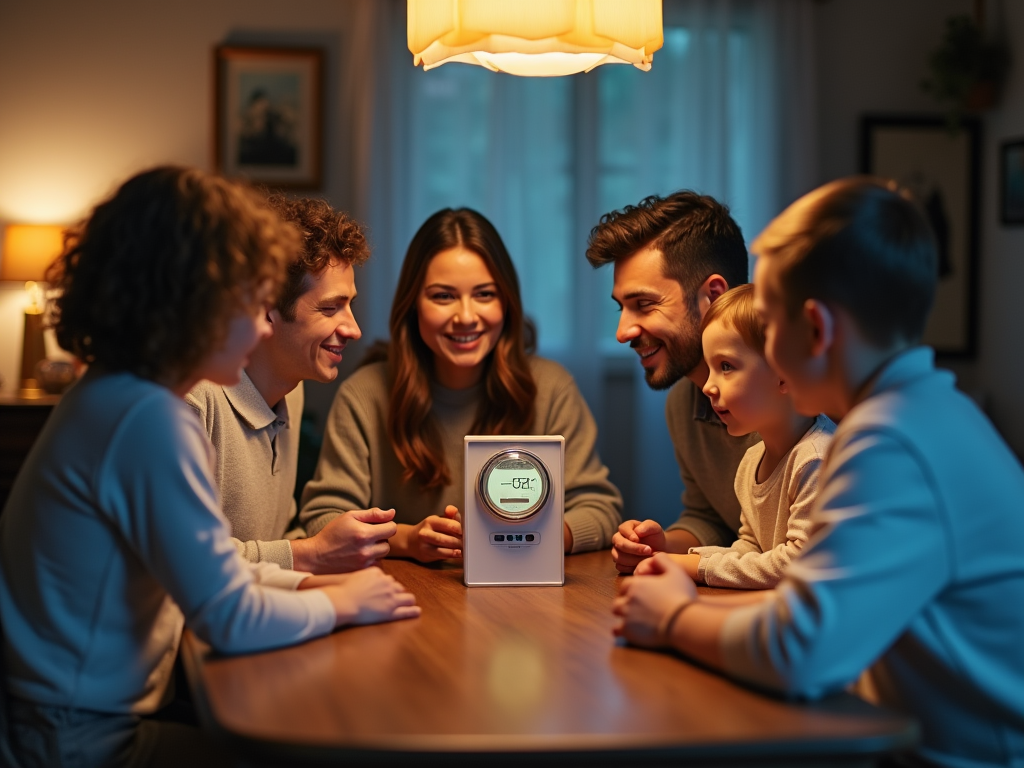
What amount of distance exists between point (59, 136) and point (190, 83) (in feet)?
2.04

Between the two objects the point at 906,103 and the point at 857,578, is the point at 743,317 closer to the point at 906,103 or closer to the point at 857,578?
the point at 857,578

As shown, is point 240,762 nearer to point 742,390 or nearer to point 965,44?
point 742,390

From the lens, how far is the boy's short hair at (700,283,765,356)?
5.53 ft

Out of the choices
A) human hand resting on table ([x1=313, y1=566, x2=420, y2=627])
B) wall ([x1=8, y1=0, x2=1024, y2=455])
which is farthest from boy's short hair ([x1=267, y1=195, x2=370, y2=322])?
wall ([x1=8, y1=0, x2=1024, y2=455])

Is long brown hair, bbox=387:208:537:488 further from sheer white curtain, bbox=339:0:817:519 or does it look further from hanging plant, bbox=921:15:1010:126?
hanging plant, bbox=921:15:1010:126

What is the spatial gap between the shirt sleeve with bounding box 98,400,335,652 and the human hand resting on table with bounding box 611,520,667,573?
0.75m

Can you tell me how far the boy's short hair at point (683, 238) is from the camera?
2207mm

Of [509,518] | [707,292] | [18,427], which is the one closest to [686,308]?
[707,292]

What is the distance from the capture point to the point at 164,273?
1285mm

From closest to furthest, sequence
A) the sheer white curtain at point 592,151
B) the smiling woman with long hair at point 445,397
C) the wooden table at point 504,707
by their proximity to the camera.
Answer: the wooden table at point 504,707 → the smiling woman with long hair at point 445,397 → the sheer white curtain at point 592,151

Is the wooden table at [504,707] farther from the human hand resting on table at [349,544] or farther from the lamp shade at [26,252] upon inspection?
the lamp shade at [26,252]

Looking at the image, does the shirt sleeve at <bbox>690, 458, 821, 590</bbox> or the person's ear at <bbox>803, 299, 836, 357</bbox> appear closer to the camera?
the person's ear at <bbox>803, 299, 836, 357</bbox>

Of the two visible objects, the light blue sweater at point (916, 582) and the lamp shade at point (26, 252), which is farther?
the lamp shade at point (26, 252)

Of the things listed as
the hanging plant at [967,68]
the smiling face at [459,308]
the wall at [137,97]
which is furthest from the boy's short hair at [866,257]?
the hanging plant at [967,68]
